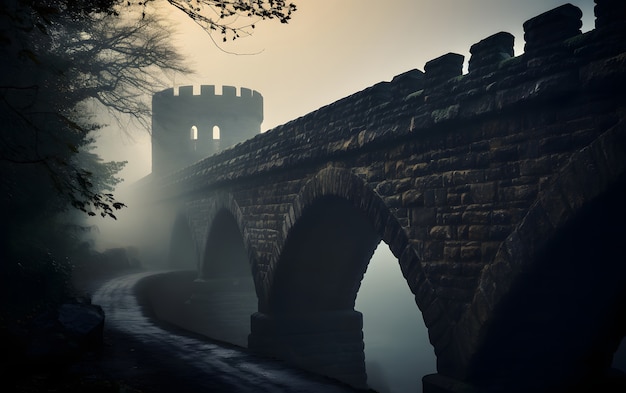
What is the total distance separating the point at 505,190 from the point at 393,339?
124ft

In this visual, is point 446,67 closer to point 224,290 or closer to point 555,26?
point 555,26

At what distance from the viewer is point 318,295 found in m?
11.5

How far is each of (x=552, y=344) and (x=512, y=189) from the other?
1.98 metres

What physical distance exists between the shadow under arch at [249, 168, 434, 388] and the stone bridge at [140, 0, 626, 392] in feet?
4.09

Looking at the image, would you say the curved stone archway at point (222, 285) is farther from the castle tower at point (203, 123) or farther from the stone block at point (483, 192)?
the castle tower at point (203, 123)

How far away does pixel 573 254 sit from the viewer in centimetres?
543

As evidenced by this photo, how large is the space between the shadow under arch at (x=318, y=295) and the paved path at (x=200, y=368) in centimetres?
214

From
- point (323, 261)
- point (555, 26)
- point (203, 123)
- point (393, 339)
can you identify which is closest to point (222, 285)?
point (323, 261)

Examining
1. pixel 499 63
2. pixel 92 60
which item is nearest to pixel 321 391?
pixel 499 63

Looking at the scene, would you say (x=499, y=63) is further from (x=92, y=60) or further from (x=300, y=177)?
(x=92, y=60)

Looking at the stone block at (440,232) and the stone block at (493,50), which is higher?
the stone block at (493,50)

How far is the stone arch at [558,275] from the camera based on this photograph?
4723mm

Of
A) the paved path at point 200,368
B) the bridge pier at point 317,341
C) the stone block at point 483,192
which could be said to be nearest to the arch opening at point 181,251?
the bridge pier at point 317,341

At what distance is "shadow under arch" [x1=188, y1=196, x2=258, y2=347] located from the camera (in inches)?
680
